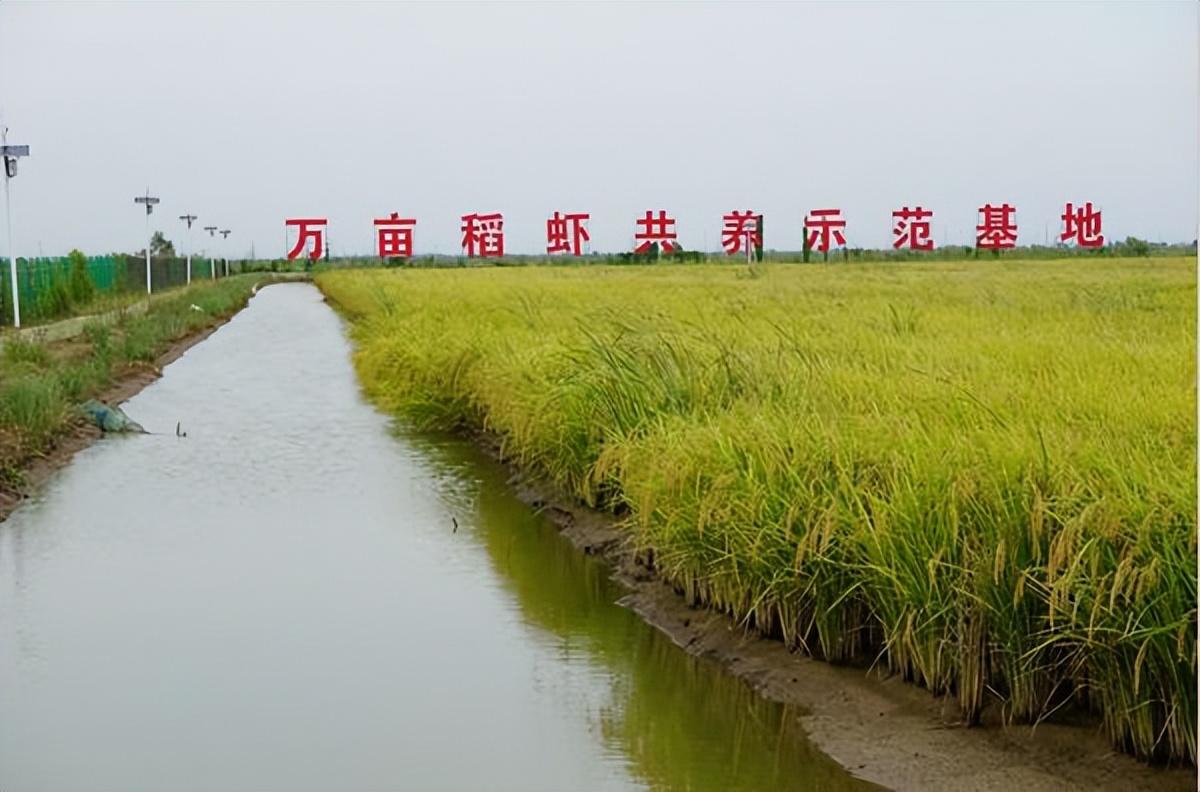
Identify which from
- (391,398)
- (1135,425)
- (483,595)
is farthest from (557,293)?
(1135,425)

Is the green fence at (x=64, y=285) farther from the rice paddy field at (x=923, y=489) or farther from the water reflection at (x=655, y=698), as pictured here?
the water reflection at (x=655, y=698)

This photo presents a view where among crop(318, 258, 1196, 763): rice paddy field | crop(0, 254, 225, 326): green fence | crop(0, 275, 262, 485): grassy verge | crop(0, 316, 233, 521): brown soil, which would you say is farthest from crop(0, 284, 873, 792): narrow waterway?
crop(0, 254, 225, 326): green fence

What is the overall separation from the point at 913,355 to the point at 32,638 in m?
5.82

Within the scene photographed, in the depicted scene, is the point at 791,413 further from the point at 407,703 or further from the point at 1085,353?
the point at 1085,353

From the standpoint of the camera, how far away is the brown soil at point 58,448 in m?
10.6

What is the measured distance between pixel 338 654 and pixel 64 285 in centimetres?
2751

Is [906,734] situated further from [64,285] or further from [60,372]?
[64,285]

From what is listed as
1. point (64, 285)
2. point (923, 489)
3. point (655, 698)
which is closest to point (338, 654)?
point (655, 698)

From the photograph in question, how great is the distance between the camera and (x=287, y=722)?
589 cm

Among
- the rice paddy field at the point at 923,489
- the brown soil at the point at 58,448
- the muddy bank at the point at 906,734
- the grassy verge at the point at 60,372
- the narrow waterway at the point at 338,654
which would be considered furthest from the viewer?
the grassy verge at the point at 60,372

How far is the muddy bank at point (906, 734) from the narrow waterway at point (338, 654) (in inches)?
4.4

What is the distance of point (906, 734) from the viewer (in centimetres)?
532

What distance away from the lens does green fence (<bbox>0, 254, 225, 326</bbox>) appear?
27645 millimetres

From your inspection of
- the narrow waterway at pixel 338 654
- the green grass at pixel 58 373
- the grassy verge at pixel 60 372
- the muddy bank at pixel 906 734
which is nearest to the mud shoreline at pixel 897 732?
the muddy bank at pixel 906 734
